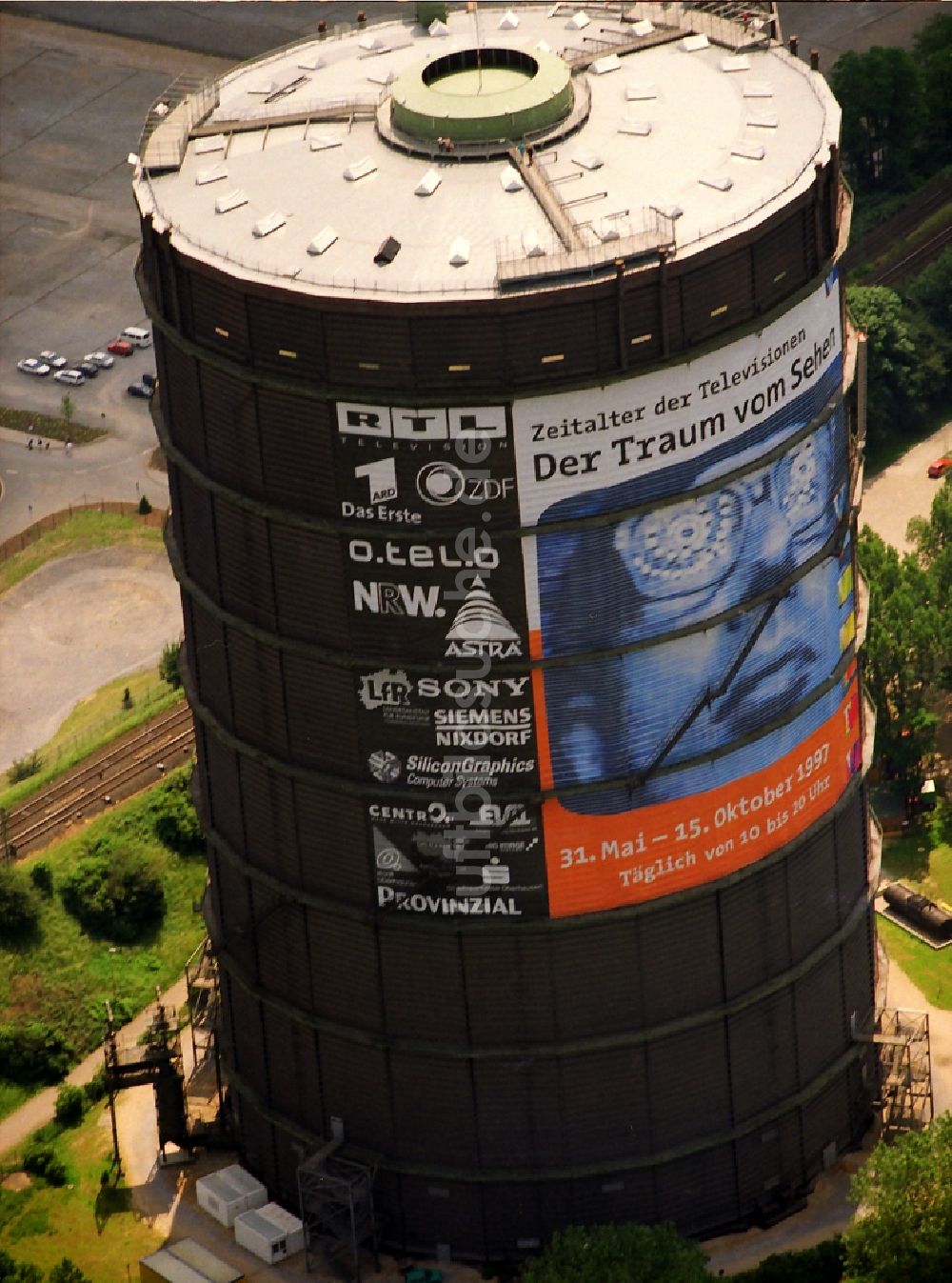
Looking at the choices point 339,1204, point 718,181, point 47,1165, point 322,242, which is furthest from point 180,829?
point 718,181

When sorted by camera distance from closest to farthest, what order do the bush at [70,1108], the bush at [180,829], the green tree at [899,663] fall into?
the bush at [70,1108]
the green tree at [899,663]
the bush at [180,829]

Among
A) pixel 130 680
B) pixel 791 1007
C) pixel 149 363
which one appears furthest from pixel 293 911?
pixel 149 363

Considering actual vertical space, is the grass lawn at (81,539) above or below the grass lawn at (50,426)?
below

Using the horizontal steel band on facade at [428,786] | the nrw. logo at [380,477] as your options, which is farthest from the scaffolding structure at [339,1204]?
the nrw. logo at [380,477]

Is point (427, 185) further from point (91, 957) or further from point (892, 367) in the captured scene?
point (892, 367)

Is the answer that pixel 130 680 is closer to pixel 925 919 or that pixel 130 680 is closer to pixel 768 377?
pixel 925 919

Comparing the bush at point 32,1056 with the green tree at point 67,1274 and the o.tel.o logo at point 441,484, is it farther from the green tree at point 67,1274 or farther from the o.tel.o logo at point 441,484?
the o.tel.o logo at point 441,484
